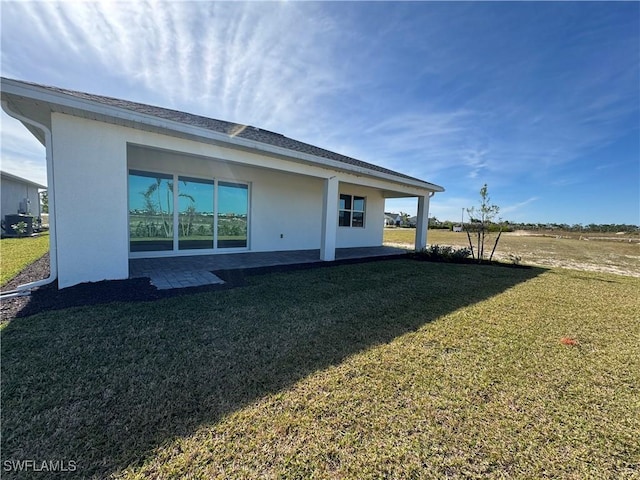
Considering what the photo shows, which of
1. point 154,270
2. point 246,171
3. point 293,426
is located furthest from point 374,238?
point 293,426

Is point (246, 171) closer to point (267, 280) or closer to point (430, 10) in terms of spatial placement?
point (267, 280)

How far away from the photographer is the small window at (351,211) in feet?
40.8

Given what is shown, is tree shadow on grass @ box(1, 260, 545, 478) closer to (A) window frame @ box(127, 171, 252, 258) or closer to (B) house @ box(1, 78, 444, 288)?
(B) house @ box(1, 78, 444, 288)

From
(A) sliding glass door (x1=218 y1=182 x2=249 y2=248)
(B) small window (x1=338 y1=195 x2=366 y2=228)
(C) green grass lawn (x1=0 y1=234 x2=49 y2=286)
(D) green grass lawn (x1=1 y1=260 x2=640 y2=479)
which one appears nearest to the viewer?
(D) green grass lawn (x1=1 y1=260 x2=640 y2=479)

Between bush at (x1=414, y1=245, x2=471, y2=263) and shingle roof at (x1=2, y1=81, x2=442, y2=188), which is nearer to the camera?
shingle roof at (x1=2, y1=81, x2=442, y2=188)

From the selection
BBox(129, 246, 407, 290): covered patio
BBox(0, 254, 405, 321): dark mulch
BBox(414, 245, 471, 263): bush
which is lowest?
BBox(0, 254, 405, 321): dark mulch

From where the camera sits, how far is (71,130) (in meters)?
4.61

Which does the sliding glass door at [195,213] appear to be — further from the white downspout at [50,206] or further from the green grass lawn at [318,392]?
the green grass lawn at [318,392]

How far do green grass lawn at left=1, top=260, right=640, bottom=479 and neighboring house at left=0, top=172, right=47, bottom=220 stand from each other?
18.5m

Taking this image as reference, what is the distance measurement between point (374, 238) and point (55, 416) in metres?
12.9

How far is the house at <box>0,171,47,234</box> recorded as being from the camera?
13.2 meters

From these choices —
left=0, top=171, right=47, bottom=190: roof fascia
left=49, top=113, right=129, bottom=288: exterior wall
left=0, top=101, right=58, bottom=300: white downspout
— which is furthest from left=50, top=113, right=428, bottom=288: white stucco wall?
left=0, top=171, right=47, bottom=190: roof fascia

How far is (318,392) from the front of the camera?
2332 millimetres

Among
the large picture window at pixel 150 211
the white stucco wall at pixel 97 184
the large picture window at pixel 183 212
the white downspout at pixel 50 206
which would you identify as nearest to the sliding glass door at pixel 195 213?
the large picture window at pixel 183 212
